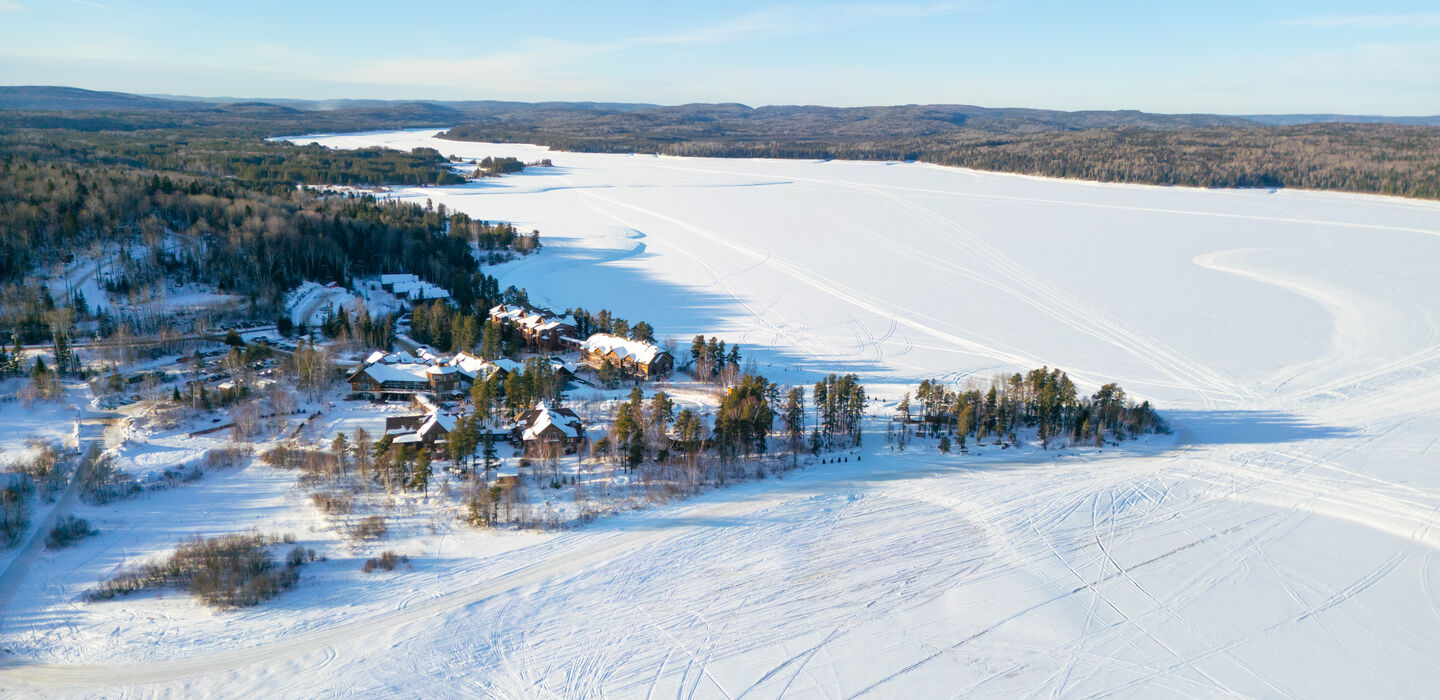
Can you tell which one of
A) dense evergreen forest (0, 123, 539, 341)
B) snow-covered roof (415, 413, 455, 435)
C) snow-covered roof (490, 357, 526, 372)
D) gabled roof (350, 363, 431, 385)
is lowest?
snow-covered roof (415, 413, 455, 435)

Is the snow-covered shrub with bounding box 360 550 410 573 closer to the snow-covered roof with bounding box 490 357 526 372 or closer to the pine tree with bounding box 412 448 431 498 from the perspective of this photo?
the pine tree with bounding box 412 448 431 498

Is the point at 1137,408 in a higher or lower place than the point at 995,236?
lower

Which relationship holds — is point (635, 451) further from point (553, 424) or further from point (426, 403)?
point (426, 403)

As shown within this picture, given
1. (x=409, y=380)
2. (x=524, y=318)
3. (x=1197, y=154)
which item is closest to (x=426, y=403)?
(x=409, y=380)

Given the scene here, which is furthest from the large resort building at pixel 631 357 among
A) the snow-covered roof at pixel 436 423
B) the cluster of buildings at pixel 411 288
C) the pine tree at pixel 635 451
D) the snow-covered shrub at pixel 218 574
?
the snow-covered shrub at pixel 218 574

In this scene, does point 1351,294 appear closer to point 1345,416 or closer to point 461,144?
point 1345,416

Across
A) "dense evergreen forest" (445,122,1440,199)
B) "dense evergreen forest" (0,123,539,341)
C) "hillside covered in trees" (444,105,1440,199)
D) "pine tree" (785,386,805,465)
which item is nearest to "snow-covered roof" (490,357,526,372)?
"pine tree" (785,386,805,465)

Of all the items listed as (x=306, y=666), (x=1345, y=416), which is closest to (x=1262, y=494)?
(x=1345, y=416)
